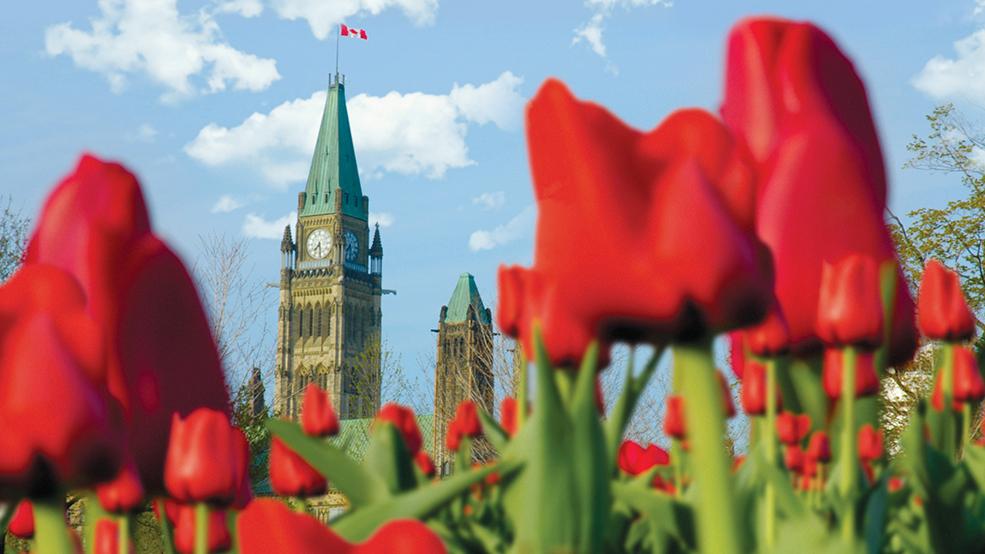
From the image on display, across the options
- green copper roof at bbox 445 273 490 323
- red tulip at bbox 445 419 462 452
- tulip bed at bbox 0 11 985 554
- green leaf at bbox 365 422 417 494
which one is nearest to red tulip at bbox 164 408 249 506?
tulip bed at bbox 0 11 985 554

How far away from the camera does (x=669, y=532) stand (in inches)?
38.2

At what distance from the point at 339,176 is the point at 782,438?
8432 centimetres

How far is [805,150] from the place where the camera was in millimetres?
978

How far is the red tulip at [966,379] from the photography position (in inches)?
60.1

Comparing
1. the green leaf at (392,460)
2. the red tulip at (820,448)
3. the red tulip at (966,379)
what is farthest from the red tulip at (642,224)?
the red tulip at (966,379)

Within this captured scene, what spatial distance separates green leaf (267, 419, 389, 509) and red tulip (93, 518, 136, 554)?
0.15 meters

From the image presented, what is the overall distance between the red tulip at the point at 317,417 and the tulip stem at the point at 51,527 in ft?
3.74

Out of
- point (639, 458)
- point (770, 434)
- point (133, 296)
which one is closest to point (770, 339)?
point (770, 434)

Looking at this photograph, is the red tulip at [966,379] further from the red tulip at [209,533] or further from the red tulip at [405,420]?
the red tulip at [209,533]

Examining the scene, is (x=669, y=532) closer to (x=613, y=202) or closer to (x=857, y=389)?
(x=857, y=389)

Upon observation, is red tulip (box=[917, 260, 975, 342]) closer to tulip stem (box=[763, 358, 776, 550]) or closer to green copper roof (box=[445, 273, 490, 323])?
tulip stem (box=[763, 358, 776, 550])

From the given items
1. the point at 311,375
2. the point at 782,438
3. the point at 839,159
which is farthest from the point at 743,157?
the point at 311,375

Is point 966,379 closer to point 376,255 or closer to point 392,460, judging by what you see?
point 392,460

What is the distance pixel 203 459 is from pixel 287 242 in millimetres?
88193
